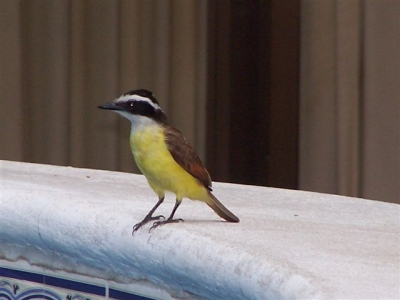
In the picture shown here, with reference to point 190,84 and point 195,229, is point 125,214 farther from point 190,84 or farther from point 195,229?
point 190,84

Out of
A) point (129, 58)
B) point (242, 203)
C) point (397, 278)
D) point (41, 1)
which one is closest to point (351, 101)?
point (129, 58)

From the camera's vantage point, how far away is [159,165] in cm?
186

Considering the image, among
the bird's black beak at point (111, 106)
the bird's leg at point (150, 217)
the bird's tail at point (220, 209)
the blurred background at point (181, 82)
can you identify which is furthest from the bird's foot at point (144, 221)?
the blurred background at point (181, 82)

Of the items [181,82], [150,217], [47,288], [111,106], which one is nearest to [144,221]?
[150,217]

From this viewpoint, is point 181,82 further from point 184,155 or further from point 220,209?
point 220,209

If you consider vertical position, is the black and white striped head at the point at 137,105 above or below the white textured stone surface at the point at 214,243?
above

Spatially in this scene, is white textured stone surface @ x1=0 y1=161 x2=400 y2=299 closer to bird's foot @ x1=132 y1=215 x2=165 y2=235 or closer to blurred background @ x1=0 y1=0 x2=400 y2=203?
bird's foot @ x1=132 y1=215 x2=165 y2=235

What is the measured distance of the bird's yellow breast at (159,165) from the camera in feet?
6.11

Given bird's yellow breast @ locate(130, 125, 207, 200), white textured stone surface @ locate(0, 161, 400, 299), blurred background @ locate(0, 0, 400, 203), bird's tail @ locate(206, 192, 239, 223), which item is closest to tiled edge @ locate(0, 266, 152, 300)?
white textured stone surface @ locate(0, 161, 400, 299)

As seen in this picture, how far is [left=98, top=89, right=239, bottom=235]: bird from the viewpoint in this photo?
1863mm

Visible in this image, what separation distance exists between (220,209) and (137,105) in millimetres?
273

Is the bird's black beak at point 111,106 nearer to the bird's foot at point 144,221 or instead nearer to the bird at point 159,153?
the bird at point 159,153

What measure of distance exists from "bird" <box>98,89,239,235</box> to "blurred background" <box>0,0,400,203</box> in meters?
1.86

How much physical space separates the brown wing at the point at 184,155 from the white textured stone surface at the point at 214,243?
69 mm
